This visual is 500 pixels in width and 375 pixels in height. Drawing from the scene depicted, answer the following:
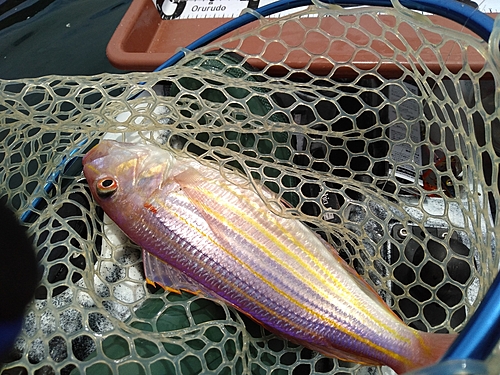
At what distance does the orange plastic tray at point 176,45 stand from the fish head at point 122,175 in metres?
0.69

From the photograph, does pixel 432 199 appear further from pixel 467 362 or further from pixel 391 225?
pixel 467 362

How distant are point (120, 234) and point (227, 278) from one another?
18.3 inches

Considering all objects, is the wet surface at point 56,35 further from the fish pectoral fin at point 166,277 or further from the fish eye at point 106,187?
the fish pectoral fin at point 166,277

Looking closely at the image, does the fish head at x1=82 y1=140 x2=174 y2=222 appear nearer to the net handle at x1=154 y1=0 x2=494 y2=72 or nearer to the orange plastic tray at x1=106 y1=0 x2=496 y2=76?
the net handle at x1=154 y1=0 x2=494 y2=72

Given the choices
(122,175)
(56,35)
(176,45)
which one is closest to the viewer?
(122,175)

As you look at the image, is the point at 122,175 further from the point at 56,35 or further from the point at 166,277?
the point at 56,35

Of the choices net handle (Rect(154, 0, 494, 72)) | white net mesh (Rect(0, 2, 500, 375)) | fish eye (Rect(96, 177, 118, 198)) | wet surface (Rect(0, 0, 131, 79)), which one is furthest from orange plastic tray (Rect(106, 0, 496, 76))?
fish eye (Rect(96, 177, 118, 198))

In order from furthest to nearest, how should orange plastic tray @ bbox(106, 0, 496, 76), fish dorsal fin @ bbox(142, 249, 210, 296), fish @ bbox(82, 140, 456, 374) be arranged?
orange plastic tray @ bbox(106, 0, 496, 76) → fish dorsal fin @ bbox(142, 249, 210, 296) → fish @ bbox(82, 140, 456, 374)

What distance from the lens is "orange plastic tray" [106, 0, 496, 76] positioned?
1.61 metres

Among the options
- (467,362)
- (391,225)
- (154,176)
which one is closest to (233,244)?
(154,176)

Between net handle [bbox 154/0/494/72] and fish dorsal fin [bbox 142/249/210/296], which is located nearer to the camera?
net handle [bbox 154/0/494/72]

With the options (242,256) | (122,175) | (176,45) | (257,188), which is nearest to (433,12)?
(257,188)

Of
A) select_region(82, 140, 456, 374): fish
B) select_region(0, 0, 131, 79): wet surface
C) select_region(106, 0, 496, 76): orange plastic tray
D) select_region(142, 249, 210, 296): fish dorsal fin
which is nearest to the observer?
select_region(82, 140, 456, 374): fish

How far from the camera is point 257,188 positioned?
3.62ft
